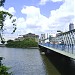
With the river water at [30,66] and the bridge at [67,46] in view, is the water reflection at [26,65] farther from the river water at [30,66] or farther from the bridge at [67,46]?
the bridge at [67,46]

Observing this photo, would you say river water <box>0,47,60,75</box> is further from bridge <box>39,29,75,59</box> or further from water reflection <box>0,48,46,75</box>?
bridge <box>39,29,75,59</box>

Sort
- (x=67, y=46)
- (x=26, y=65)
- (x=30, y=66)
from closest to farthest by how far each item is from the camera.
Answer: (x=67, y=46)
(x=30, y=66)
(x=26, y=65)

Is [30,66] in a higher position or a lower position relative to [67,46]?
lower

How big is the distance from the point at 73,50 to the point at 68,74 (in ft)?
22.6

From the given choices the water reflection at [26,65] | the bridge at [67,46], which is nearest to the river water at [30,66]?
the water reflection at [26,65]

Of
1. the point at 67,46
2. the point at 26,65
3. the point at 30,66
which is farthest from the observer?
the point at 26,65

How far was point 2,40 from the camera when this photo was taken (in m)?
11.6

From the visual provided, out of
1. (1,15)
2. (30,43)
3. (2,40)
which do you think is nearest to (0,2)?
(1,15)

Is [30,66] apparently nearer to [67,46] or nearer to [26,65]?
[26,65]

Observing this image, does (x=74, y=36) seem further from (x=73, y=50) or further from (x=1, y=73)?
(x=1, y=73)

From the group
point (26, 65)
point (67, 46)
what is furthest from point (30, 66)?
point (67, 46)

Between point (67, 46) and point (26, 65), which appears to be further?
point (26, 65)

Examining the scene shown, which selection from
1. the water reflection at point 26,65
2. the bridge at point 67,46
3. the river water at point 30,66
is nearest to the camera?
the bridge at point 67,46

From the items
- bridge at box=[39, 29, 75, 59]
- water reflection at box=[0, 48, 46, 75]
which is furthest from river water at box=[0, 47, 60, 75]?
bridge at box=[39, 29, 75, 59]
